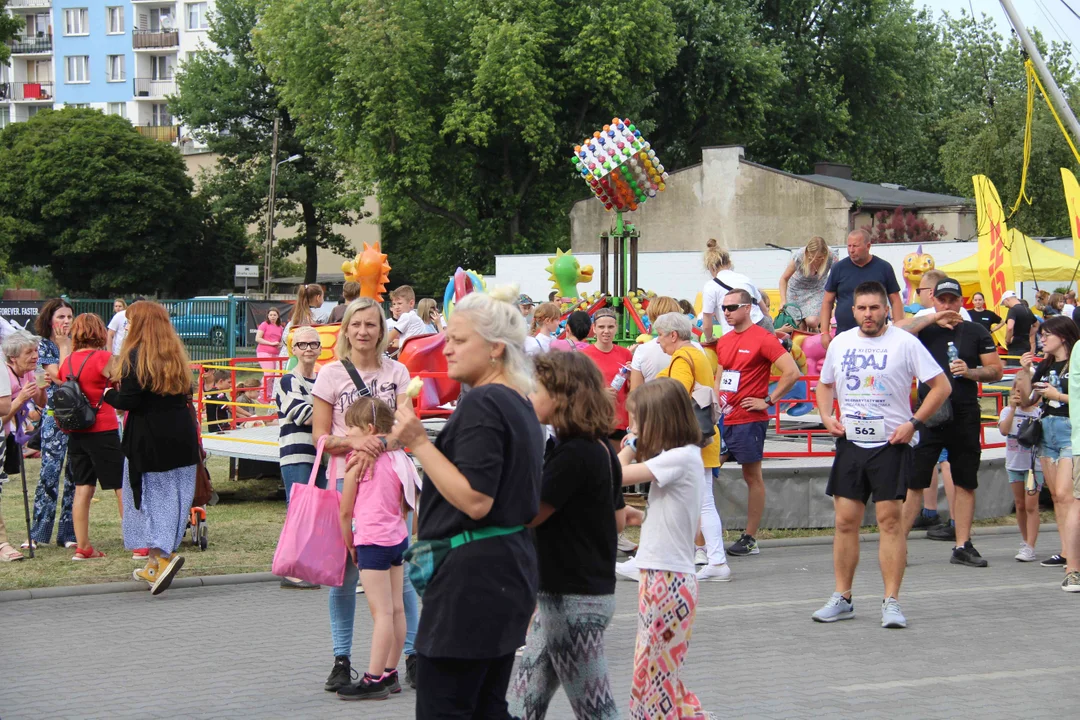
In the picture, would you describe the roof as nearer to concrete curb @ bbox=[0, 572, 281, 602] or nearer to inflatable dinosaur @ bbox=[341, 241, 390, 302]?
inflatable dinosaur @ bbox=[341, 241, 390, 302]

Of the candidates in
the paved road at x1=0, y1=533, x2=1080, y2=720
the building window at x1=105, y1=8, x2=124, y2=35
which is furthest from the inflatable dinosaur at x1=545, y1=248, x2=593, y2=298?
the building window at x1=105, y1=8, x2=124, y2=35

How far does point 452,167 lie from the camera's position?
43.7 m

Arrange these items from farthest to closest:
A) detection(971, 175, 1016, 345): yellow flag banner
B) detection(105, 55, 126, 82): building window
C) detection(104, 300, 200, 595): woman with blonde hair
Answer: detection(105, 55, 126, 82): building window
detection(971, 175, 1016, 345): yellow flag banner
detection(104, 300, 200, 595): woman with blonde hair

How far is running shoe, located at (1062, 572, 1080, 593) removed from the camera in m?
8.46

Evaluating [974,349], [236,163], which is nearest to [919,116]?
[236,163]

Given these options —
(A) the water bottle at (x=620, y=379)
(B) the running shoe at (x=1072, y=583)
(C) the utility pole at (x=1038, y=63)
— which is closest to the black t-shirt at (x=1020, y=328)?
(C) the utility pole at (x=1038, y=63)

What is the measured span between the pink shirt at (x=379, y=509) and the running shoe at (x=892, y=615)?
3139mm

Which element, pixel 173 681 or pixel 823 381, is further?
pixel 823 381

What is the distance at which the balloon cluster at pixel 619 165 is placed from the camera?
16.4m

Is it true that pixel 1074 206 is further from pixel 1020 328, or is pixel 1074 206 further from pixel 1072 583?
pixel 1072 583

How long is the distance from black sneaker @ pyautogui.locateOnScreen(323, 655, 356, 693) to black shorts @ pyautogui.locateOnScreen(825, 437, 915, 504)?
308cm

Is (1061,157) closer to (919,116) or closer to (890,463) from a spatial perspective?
(919,116)

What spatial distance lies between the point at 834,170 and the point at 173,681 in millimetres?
43572

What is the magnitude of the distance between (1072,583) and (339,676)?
17.1 ft
